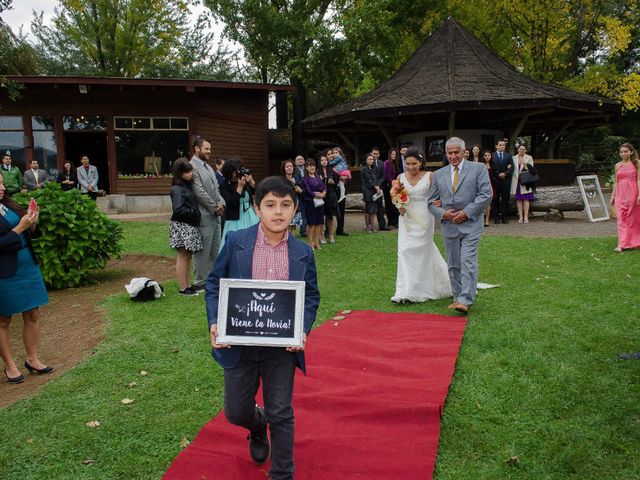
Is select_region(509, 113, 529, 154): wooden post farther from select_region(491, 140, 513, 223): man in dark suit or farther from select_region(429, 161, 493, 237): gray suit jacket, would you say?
select_region(429, 161, 493, 237): gray suit jacket

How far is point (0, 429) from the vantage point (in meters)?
4.05

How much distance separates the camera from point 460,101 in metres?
16.8

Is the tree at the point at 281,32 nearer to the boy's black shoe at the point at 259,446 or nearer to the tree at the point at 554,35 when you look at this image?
the tree at the point at 554,35

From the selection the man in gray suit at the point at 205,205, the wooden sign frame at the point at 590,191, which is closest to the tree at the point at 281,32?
the wooden sign frame at the point at 590,191

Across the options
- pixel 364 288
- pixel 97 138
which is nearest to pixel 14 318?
pixel 364 288

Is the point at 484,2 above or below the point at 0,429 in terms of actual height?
above

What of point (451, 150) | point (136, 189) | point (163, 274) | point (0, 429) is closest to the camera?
point (0, 429)

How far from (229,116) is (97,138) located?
631 centimetres

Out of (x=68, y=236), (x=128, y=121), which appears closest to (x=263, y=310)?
(x=68, y=236)

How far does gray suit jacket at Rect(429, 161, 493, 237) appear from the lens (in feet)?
21.2

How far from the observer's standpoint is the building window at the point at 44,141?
2059cm

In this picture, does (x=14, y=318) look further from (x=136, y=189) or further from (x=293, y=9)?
(x=293, y=9)

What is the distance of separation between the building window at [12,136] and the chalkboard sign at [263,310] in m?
20.9

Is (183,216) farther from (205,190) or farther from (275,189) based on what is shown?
(275,189)
